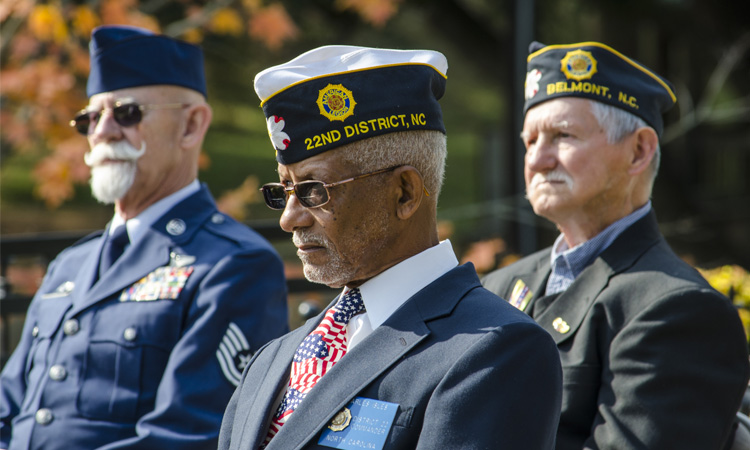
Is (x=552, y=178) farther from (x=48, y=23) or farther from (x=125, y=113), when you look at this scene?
(x=48, y=23)

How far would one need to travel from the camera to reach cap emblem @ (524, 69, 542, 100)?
316 centimetres

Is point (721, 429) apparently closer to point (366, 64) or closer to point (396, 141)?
point (396, 141)

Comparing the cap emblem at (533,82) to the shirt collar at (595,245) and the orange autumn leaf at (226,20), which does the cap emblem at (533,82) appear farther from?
the orange autumn leaf at (226,20)

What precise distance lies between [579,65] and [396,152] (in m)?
1.32

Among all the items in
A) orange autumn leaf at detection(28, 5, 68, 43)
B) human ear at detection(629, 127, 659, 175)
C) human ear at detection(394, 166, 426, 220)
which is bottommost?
human ear at detection(629, 127, 659, 175)

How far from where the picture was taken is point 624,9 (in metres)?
7.90

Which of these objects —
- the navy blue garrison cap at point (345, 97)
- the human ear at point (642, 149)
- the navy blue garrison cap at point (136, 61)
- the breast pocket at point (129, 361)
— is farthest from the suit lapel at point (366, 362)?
the navy blue garrison cap at point (136, 61)

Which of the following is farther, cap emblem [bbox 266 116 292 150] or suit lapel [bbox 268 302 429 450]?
cap emblem [bbox 266 116 292 150]

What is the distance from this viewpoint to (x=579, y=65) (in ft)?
9.95

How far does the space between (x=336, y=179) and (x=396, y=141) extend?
0.56 ft

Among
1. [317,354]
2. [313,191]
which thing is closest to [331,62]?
[313,191]

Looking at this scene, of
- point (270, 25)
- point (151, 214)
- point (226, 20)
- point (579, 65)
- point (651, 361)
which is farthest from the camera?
point (270, 25)

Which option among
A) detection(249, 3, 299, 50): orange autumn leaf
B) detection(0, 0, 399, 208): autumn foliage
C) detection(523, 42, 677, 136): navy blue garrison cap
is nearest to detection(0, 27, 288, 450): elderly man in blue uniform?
detection(523, 42, 677, 136): navy blue garrison cap

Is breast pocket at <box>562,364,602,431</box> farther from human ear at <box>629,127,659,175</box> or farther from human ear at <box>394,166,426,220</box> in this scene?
human ear at <box>394,166,426,220</box>
